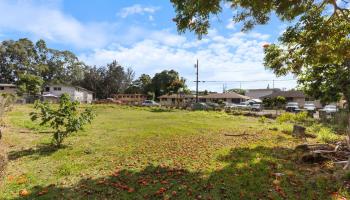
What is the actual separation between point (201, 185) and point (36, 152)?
575 cm

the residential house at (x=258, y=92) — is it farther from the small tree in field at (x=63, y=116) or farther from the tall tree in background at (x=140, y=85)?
the small tree in field at (x=63, y=116)

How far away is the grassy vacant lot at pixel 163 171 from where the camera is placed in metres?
5.93

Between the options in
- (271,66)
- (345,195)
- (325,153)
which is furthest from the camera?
(271,66)

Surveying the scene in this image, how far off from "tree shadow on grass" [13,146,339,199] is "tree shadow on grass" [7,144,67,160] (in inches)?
123

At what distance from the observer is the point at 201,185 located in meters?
6.26

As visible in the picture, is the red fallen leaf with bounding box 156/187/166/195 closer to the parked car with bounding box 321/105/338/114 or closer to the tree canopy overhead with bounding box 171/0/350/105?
the tree canopy overhead with bounding box 171/0/350/105

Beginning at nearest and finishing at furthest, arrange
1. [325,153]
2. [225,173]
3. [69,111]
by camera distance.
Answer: [225,173]
[325,153]
[69,111]

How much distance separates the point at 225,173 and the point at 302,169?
2.04 metres

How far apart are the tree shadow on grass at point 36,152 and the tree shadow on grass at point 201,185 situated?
3134 millimetres

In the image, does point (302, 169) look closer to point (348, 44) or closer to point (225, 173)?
point (225, 173)

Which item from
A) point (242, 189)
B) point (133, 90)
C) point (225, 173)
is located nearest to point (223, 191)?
point (242, 189)

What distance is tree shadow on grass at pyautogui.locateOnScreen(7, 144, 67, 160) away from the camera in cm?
893

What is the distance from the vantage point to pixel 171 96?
72062 mm

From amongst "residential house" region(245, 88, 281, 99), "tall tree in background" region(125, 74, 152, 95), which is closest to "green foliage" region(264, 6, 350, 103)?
"tall tree in background" region(125, 74, 152, 95)
